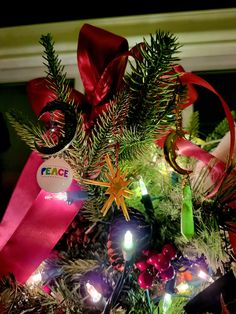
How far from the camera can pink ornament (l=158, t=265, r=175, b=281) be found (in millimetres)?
530

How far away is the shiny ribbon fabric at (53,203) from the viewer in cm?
61

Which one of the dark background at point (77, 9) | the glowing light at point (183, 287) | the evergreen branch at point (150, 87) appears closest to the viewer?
the evergreen branch at point (150, 87)

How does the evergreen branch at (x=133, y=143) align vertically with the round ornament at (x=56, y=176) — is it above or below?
above

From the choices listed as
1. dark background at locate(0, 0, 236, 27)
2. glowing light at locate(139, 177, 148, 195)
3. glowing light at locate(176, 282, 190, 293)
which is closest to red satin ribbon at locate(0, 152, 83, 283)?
glowing light at locate(139, 177, 148, 195)

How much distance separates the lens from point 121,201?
0.53 metres

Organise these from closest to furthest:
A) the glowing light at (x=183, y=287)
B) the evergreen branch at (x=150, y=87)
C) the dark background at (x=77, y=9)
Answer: the evergreen branch at (x=150, y=87) < the glowing light at (x=183, y=287) < the dark background at (x=77, y=9)

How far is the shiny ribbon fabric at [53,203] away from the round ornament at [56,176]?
0.18ft

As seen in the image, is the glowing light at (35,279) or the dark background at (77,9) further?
the dark background at (77,9)

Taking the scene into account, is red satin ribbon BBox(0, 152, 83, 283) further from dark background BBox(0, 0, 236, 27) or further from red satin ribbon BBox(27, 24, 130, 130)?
dark background BBox(0, 0, 236, 27)

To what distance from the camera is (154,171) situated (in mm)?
672

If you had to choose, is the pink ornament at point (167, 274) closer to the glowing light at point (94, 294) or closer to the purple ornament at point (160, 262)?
the purple ornament at point (160, 262)

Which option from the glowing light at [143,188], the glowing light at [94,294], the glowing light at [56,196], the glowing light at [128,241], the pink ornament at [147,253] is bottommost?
the glowing light at [94,294]

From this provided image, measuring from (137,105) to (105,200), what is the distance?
149mm

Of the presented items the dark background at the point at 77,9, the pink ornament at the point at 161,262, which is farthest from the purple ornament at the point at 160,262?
the dark background at the point at 77,9
